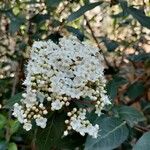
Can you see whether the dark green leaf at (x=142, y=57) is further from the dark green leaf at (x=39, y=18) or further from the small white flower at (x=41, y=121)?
the small white flower at (x=41, y=121)

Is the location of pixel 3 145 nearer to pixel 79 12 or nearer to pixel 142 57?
pixel 79 12

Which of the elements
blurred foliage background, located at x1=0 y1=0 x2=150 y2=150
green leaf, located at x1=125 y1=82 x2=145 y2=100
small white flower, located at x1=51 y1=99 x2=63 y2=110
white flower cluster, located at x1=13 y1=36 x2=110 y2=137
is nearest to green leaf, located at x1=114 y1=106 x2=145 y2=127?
blurred foliage background, located at x1=0 y1=0 x2=150 y2=150

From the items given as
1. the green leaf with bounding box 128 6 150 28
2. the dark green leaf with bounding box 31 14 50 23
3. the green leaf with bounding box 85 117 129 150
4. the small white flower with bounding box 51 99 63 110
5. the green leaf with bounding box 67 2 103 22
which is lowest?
the green leaf with bounding box 85 117 129 150

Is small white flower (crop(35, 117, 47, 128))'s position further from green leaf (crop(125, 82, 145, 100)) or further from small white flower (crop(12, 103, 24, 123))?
green leaf (crop(125, 82, 145, 100))

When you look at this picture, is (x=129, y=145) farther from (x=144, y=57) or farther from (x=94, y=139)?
(x=94, y=139)

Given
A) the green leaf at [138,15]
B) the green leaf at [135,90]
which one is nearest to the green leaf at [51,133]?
the green leaf at [138,15]

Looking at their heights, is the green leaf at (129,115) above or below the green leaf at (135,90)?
above

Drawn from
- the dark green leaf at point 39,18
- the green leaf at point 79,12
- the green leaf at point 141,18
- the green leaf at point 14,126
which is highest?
the dark green leaf at point 39,18

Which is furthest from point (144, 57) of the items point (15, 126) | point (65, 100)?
point (65, 100)
